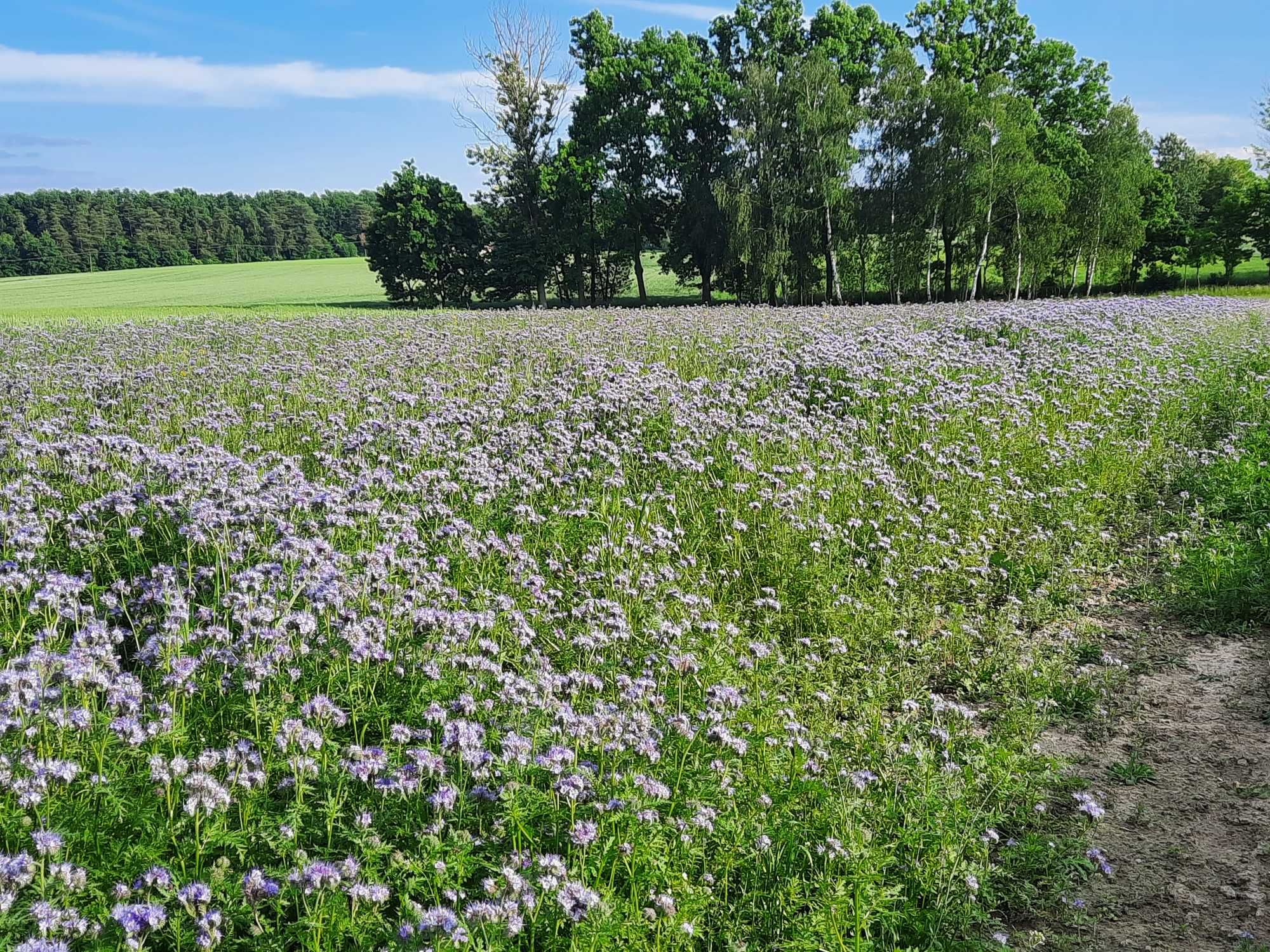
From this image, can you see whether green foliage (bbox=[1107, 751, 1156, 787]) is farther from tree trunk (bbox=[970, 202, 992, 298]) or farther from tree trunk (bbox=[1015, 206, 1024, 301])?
tree trunk (bbox=[1015, 206, 1024, 301])

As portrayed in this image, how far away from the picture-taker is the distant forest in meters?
80.4

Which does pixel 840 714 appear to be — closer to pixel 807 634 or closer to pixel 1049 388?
pixel 807 634

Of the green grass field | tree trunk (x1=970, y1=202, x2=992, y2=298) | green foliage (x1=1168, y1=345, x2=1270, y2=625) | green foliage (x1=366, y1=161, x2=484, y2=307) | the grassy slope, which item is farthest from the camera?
green foliage (x1=366, y1=161, x2=484, y2=307)

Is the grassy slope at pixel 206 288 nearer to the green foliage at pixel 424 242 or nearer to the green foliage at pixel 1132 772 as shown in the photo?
the green foliage at pixel 424 242

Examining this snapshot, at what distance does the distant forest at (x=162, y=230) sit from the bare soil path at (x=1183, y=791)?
74.7 metres

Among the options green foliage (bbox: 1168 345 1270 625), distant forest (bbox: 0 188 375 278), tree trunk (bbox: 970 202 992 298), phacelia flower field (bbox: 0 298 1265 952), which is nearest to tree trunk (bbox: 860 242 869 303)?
tree trunk (bbox: 970 202 992 298)

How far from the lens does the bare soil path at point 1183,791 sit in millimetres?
3014

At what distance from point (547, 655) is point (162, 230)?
103 metres

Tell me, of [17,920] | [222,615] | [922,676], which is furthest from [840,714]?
[17,920]

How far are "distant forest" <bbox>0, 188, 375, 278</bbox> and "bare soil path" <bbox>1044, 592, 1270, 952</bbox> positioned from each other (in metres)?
74.7

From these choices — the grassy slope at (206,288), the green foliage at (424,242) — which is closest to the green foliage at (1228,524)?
the grassy slope at (206,288)

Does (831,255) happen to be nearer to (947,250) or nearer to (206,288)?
(947,250)

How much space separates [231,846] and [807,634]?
11.9 ft

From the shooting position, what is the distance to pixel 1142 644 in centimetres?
530
